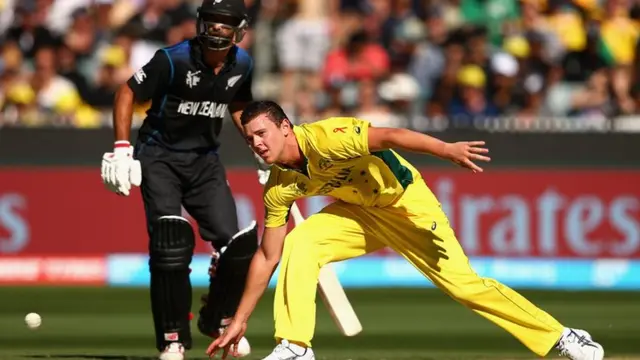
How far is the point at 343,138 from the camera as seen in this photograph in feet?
17.9

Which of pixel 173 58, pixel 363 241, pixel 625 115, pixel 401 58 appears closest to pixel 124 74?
pixel 401 58

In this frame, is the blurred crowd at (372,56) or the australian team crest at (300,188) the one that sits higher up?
the blurred crowd at (372,56)

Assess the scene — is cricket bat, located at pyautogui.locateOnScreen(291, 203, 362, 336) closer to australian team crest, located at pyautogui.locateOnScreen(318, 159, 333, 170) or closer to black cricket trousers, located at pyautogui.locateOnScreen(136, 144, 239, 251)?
black cricket trousers, located at pyautogui.locateOnScreen(136, 144, 239, 251)

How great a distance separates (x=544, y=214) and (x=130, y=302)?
3.52 meters

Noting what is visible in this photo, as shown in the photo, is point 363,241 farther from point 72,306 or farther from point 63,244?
point 63,244

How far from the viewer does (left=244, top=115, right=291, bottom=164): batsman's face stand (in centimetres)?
549

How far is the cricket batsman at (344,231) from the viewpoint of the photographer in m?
5.51

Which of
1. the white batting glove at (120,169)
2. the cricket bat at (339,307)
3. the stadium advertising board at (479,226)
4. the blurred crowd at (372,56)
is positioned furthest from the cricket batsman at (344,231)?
the blurred crowd at (372,56)

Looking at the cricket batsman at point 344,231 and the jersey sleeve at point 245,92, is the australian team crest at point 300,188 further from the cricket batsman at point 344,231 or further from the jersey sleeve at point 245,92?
the jersey sleeve at point 245,92

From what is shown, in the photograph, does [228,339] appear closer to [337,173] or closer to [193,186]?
[337,173]

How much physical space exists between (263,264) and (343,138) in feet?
2.25

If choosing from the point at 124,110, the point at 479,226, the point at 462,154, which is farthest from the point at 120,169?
the point at 479,226

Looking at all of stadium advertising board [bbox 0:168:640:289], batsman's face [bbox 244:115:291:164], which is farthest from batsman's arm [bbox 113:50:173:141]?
stadium advertising board [bbox 0:168:640:289]

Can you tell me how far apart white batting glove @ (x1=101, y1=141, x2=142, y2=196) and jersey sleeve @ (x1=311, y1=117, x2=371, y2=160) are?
4.07 ft
